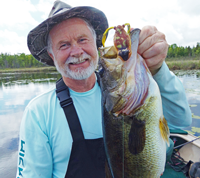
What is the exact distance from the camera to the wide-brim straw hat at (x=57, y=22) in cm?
192

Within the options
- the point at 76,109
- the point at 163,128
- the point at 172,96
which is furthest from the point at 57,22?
the point at 163,128

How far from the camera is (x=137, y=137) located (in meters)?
1.33

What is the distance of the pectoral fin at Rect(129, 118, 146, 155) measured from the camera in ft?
4.30

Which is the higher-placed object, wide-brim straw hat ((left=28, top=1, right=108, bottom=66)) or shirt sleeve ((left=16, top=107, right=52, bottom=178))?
wide-brim straw hat ((left=28, top=1, right=108, bottom=66))

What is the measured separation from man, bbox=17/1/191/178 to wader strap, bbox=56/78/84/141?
1 centimetres

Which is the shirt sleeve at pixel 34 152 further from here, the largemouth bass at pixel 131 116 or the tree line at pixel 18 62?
the tree line at pixel 18 62

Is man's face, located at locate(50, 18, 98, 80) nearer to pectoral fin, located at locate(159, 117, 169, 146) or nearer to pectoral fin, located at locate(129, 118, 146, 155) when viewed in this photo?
pectoral fin, located at locate(129, 118, 146, 155)

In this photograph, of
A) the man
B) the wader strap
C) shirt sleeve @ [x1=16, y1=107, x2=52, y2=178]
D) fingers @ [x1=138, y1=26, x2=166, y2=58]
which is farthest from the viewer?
the wader strap

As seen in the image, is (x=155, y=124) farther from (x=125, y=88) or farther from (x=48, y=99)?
(x=48, y=99)

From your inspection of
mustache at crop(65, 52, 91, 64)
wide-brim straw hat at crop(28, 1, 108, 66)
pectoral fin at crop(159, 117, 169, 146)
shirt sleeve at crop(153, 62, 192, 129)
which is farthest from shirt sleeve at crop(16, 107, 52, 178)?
shirt sleeve at crop(153, 62, 192, 129)

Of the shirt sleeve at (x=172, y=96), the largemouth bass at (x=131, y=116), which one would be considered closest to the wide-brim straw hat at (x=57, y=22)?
the largemouth bass at (x=131, y=116)

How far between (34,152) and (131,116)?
1.18m

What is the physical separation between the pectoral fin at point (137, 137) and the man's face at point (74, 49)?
37.7 inches

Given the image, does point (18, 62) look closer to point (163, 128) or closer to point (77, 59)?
point (77, 59)
